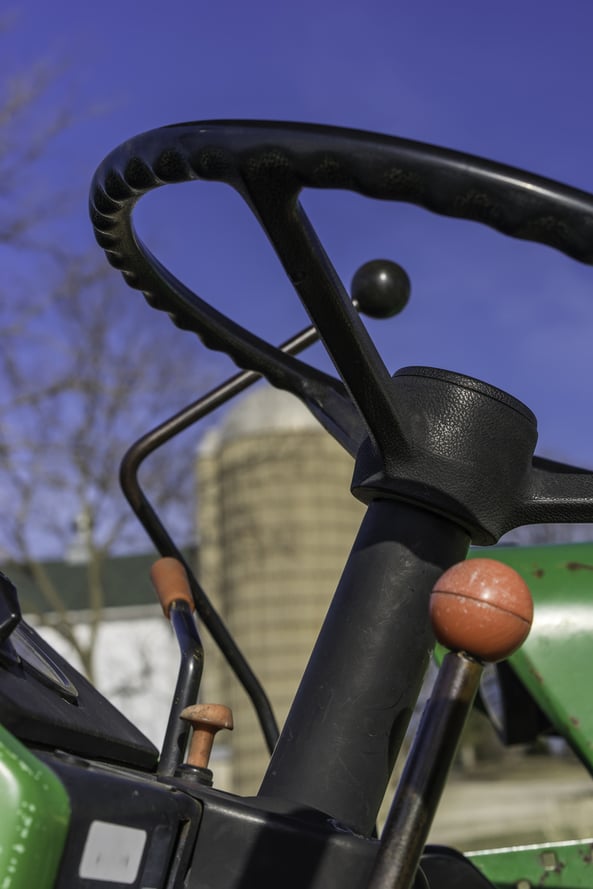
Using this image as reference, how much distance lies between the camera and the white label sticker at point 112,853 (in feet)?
1.95

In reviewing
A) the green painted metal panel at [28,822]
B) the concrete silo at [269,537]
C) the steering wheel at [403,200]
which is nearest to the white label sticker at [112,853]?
the green painted metal panel at [28,822]

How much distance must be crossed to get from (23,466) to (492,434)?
1146 cm

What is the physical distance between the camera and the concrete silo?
53.2 feet

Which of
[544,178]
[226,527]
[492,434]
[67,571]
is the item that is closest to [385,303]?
[492,434]

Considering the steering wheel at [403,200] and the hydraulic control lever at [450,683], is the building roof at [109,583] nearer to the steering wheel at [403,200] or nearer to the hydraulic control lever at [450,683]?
the steering wheel at [403,200]

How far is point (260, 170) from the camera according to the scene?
63 centimetres

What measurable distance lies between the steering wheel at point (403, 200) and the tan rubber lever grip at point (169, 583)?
191mm

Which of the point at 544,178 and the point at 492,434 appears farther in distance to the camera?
the point at 492,434

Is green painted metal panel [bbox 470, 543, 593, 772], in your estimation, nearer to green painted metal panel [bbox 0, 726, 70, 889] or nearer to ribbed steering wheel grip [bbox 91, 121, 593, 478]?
ribbed steering wheel grip [bbox 91, 121, 593, 478]

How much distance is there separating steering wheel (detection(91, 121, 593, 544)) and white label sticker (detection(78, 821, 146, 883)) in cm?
30

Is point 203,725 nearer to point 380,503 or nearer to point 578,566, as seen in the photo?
point 380,503

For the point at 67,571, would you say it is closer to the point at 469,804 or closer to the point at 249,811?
the point at 469,804

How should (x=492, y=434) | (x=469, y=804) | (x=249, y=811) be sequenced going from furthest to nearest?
(x=469, y=804)
(x=492, y=434)
(x=249, y=811)

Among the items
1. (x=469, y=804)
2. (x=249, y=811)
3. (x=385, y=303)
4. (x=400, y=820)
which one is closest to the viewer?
(x=400, y=820)
